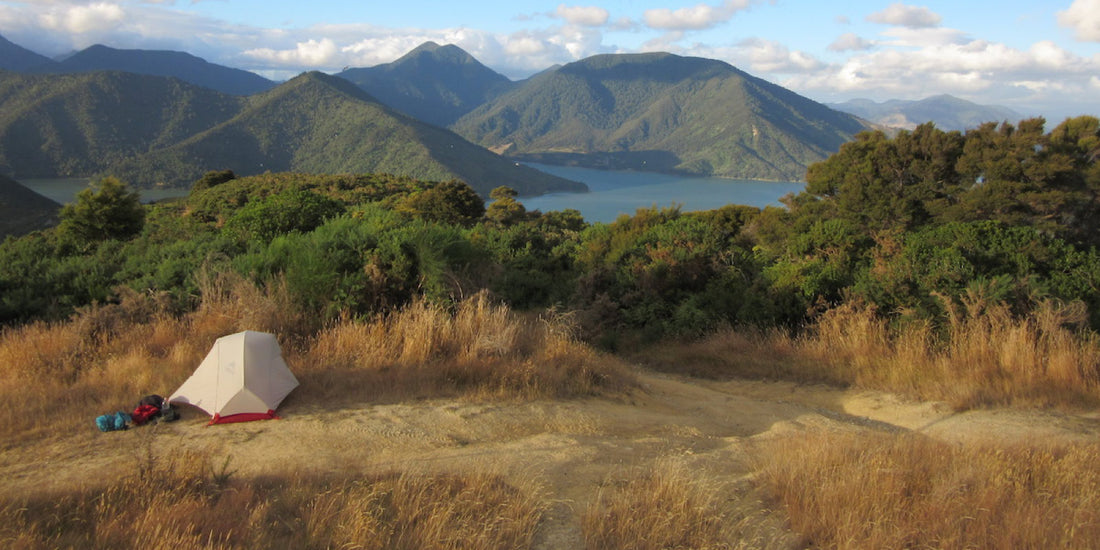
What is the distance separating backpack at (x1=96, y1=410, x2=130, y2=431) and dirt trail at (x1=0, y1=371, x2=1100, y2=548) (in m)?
0.05

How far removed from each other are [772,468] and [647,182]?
106 meters

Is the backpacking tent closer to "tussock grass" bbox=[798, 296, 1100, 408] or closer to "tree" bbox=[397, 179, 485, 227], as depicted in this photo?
"tussock grass" bbox=[798, 296, 1100, 408]

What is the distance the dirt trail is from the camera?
3990 mm

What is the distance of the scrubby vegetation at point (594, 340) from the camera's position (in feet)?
11.0

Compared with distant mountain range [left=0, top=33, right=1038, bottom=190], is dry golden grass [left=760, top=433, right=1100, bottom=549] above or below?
below

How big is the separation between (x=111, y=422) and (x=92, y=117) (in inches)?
4187

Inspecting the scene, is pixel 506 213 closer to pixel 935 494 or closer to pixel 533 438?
pixel 533 438

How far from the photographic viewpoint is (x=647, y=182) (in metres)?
107

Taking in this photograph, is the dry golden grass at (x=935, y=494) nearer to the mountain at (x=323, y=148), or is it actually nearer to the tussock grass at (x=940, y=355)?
the tussock grass at (x=940, y=355)

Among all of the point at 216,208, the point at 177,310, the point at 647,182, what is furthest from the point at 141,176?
the point at 177,310

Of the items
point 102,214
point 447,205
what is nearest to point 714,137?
point 447,205

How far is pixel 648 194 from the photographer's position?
86188mm

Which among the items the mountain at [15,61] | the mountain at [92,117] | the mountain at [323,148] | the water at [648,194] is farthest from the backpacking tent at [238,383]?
the mountain at [15,61]

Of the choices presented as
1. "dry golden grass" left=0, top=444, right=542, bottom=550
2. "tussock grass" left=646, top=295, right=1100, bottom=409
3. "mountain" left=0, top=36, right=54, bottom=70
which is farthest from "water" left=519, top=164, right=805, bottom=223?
"mountain" left=0, top=36, right=54, bottom=70
